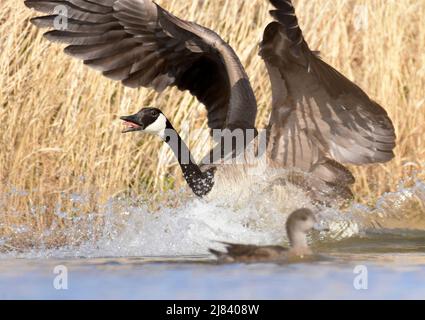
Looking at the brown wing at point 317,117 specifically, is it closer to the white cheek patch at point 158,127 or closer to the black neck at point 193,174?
the black neck at point 193,174

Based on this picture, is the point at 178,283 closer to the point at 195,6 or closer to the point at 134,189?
the point at 134,189

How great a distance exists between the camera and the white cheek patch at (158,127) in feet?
30.5

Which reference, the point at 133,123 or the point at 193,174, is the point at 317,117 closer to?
the point at 193,174

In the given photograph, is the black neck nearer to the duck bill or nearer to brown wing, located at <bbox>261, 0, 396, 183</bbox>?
the duck bill

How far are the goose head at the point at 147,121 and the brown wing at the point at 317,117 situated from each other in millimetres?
984

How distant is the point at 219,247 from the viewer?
8.90 m

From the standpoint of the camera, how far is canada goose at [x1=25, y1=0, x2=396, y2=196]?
8477 millimetres

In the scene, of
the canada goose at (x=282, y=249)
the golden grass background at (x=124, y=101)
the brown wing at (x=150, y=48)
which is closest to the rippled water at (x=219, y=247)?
the canada goose at (x=282, y=249)

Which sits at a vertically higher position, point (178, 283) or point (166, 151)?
point (166, 151)

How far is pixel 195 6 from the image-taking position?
10.4m

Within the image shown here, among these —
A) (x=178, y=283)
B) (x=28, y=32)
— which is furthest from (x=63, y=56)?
(x=178, y=283)

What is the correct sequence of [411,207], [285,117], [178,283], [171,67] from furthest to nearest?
[411,207], [171,67], [285,117], [178,283]

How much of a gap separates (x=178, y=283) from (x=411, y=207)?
12.2 ft

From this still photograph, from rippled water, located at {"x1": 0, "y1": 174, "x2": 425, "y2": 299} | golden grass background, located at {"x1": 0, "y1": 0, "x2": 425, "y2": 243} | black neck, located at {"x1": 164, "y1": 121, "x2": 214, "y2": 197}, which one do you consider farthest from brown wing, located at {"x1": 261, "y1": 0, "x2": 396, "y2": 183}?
golden grass background, located at {"x1": 0, "y1": 0, "x2": 425, "y2": 243}
